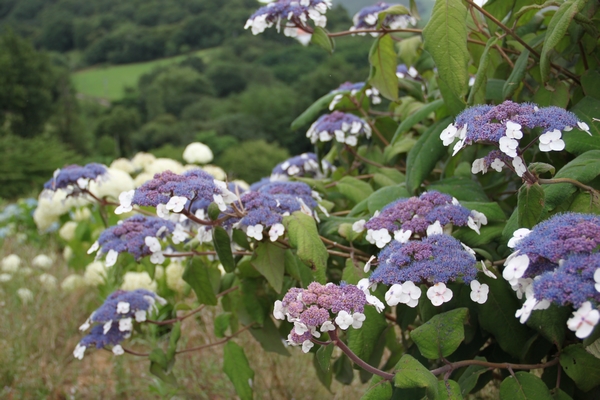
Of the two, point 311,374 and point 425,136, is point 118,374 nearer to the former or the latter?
point 311,374

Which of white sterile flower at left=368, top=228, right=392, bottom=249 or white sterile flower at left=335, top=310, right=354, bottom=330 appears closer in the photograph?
white sterile flower at left=335, top=310, right=354, bottom=330

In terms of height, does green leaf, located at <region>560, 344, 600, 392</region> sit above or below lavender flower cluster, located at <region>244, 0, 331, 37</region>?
below

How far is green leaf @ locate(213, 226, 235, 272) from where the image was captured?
1.43 m

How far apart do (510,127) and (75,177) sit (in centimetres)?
146

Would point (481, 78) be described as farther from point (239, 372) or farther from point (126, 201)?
point (239, 372)

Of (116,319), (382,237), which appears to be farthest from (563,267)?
(116,319)

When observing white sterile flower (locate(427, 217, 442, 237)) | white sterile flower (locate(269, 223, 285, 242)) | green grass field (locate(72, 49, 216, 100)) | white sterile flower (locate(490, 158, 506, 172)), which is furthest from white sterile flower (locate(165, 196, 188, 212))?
green grass field (locate(72, 49, 216, 100))

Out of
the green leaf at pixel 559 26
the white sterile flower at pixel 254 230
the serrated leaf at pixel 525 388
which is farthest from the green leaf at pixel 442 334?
the green leaf at pixel 559 26

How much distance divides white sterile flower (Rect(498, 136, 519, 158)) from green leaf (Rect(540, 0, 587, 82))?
311 millimetres

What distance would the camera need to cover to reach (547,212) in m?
1.23

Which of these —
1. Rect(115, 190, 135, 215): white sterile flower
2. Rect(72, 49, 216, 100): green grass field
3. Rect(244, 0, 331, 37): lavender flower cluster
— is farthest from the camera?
Rect(72, 49, 216, 100): green grass field

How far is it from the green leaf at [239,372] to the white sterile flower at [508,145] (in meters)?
1.16

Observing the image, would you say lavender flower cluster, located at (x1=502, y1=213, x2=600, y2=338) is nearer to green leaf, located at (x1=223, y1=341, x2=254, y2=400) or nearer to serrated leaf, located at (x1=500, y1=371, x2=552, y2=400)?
serrated leaf, located at (x1=500, y1=371, x2=552, y2=400)

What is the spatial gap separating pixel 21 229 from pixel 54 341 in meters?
3.88
